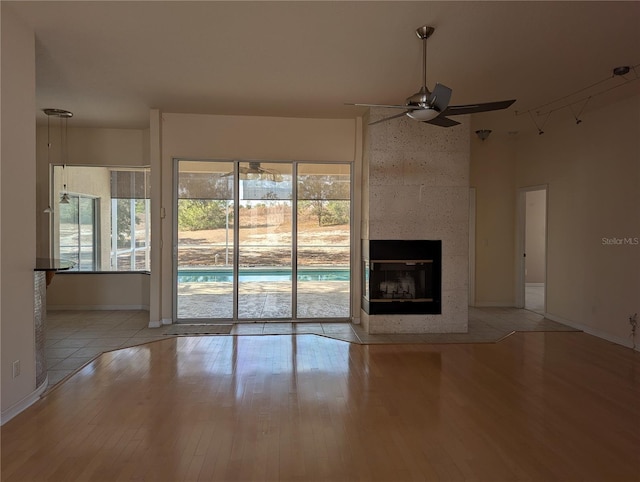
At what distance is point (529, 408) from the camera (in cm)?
321

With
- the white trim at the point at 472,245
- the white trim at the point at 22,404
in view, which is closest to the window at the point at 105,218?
the white trim at the point at 22,404

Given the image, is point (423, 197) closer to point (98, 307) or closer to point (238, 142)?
point (238, 142)

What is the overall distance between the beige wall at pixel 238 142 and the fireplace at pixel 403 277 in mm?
1482

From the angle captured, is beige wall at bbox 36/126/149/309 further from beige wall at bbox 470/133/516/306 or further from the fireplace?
beige wall at bbox 470/133/516/306

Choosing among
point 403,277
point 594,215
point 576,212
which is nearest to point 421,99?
point 403,277

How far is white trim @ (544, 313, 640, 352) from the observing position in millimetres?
4914

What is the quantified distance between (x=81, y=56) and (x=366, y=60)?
2.63 m

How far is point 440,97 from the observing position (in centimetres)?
320

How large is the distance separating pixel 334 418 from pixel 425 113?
245cm

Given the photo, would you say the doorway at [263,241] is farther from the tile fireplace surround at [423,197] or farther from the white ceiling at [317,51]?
the white ceiling at [317,51]

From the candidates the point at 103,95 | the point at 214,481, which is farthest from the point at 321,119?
the point at 214,481

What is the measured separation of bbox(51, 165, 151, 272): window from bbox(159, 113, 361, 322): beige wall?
53.5 inches

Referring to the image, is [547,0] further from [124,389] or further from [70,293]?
[70,293]

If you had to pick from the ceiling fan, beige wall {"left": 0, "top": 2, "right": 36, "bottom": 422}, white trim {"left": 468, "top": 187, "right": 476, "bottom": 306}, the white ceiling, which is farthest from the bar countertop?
white trim {"left": 468, "top": 187, "right": 476, "bottom": 306}
